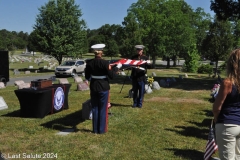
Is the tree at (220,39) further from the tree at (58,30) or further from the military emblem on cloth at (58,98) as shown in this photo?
the military emblem on cloth at (58,98)

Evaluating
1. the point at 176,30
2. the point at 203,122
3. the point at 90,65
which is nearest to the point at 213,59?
the point at 176,30

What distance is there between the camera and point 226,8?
18266 mm

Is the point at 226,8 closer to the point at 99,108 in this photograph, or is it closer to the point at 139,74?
the point at 139,74

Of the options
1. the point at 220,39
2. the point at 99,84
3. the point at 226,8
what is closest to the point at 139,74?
the point at 99,84

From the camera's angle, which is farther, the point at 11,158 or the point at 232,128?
the point at 11,158

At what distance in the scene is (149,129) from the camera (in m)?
7.34

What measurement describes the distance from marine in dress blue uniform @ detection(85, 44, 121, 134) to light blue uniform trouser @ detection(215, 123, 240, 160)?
11.5 feet

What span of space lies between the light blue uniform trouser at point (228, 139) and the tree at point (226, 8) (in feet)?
53.5

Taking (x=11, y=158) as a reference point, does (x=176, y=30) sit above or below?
above

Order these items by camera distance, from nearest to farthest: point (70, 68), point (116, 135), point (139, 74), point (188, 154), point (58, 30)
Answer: point (188, 154)
point (116, 135)
point (139, 74)
point (70, 68)
point (58, 30)

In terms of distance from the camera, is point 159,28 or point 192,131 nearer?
point 192,131

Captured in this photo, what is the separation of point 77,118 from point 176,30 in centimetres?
3879

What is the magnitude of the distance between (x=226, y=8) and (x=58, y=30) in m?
21.2

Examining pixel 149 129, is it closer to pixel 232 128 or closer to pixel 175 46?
pixel 232 128
